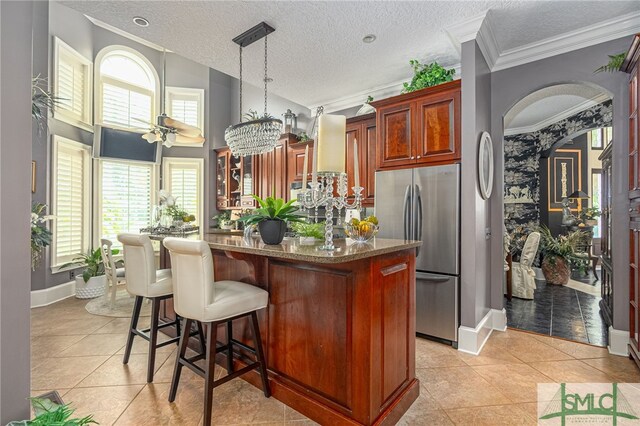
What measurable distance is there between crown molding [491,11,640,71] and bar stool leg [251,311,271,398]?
3548 mm

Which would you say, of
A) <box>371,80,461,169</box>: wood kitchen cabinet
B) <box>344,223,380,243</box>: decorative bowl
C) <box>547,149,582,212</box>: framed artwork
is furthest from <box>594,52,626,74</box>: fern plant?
<box>547,149,582,212</box>: framed artwork

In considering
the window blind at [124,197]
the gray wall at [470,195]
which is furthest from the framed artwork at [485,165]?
the window blind at [124,197]

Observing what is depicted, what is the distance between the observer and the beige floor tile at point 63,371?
228 cm

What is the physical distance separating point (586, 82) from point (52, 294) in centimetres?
681

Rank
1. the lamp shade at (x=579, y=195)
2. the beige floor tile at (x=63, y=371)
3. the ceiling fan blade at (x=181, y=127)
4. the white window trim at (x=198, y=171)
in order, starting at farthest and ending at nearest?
1. the lamp shade at (x=579, y=195)
2. the white window trim at (x=198, y=171)
3. the ceiling fan blade at (x=181, y=127)
4. the beige floor tile at (x=63, y=371)

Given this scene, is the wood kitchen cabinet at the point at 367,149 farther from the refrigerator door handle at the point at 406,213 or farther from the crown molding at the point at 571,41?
the crown molding at the point at 571,41

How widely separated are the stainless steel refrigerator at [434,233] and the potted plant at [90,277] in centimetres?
420

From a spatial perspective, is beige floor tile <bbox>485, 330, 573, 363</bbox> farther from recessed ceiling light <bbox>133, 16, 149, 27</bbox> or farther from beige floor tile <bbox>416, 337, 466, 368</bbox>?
recessed ceiling light <bbox>133, 16, 149, 27</bbox>

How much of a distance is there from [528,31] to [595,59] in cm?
69

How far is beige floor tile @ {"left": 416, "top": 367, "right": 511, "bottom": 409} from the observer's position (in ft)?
6.87

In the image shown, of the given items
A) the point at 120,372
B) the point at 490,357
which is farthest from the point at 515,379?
the point at 120,372

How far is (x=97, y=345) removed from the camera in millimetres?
2975

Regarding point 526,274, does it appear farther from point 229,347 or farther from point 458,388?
point 229,347

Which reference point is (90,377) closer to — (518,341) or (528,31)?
(518,341)
